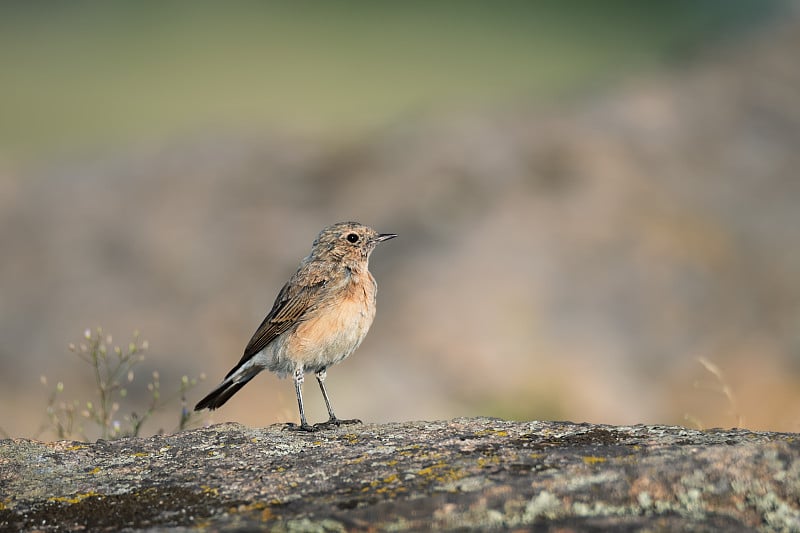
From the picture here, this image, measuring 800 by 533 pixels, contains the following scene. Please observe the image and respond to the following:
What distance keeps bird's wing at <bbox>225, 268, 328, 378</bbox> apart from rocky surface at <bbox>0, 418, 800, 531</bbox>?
2126 mm

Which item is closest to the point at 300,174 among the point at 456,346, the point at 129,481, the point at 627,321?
the point at 456,346

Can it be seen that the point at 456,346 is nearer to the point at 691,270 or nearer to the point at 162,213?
the point at 691,270

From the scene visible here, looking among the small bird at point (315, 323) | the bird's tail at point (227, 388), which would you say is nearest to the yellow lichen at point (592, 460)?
the small bird at point (315, 323)

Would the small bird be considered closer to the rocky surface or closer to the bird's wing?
the bird's wing

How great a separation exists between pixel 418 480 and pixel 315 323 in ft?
11.1

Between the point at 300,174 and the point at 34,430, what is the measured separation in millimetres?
7294

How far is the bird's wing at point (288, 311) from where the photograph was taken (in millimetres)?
7531

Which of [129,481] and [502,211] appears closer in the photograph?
[129,481]

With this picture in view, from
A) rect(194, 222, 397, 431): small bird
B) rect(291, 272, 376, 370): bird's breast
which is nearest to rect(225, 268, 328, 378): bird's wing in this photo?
rect(194, 222, 397, 431): small bird

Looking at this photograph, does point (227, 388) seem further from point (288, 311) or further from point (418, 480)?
point (418, 480)

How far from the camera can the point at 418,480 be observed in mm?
4102

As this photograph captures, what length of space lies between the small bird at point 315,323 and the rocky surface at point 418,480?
1930 mm

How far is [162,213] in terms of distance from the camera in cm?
1625

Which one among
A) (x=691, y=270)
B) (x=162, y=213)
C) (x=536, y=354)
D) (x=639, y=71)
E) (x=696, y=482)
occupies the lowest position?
(x=696, y=482)
